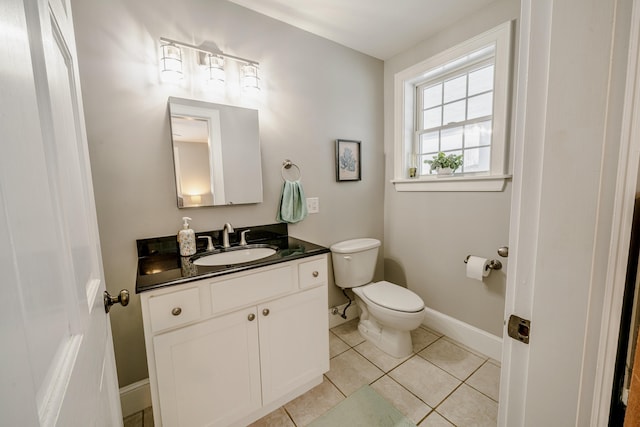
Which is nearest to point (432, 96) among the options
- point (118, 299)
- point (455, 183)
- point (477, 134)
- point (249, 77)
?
point (477, 134)

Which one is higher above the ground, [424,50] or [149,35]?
[424,50]

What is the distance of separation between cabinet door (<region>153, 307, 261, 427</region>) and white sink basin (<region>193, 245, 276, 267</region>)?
1.23 ft

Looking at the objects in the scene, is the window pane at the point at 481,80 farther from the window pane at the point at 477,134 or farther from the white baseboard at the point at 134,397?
the white baseboard at the point at 134,397

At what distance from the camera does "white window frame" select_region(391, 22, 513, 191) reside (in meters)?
1.61

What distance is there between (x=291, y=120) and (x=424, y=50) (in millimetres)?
1219

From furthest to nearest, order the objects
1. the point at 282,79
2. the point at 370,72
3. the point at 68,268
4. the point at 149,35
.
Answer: the point at 370,72 → the point at 282,79 → the point at 149,35 → the point at 68,268

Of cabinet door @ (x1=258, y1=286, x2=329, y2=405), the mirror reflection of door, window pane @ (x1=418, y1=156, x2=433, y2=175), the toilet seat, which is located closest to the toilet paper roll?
the toilet seat

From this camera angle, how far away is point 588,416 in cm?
48

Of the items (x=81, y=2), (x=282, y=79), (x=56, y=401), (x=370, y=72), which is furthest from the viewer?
(x=370, y=72)

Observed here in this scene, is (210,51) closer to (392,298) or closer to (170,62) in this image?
(170,62)

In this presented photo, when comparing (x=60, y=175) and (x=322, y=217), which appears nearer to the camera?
(x=60, y=175)

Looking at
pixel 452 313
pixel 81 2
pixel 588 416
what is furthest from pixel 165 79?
pixel 452 313

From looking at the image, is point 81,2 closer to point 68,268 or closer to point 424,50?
point 68,268

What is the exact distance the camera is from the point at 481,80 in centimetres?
185
